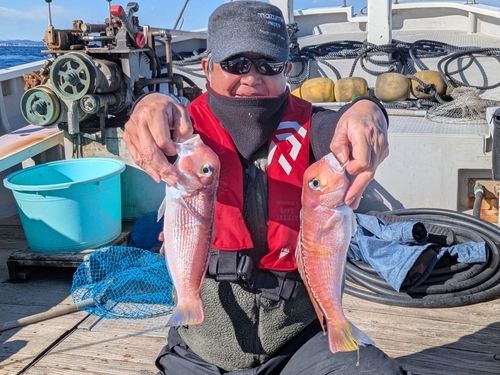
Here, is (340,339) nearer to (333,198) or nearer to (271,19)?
(333,198)

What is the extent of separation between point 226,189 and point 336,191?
Result: 505mm

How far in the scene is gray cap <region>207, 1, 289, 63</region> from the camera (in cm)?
201

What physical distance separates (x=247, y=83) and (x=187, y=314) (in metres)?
0.85

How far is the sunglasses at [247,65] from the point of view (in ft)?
6.63

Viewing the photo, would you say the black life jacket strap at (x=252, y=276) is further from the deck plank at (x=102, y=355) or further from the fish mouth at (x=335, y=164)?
the deck plank at (x=102, y=355)

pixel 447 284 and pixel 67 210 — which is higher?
pixel 67 210

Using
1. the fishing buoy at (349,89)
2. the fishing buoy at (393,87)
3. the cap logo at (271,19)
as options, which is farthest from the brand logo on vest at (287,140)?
the fishing buoy at (393,87)

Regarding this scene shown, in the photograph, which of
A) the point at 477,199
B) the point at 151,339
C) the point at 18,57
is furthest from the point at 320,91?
the point at 18,57

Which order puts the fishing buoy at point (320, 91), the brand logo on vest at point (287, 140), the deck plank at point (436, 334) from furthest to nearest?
1. the fishing buoy at point (320, 91)
2. the deck plank at point (436, 334)
3. the brand logo on vest at point (287, 140)

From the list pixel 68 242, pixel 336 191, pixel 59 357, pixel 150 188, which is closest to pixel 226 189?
pixel 336 191

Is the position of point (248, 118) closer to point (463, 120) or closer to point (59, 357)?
point (59, 357)

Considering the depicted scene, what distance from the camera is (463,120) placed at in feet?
19.2

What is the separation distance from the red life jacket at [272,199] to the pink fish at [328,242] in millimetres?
191

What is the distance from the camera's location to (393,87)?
718 cm
